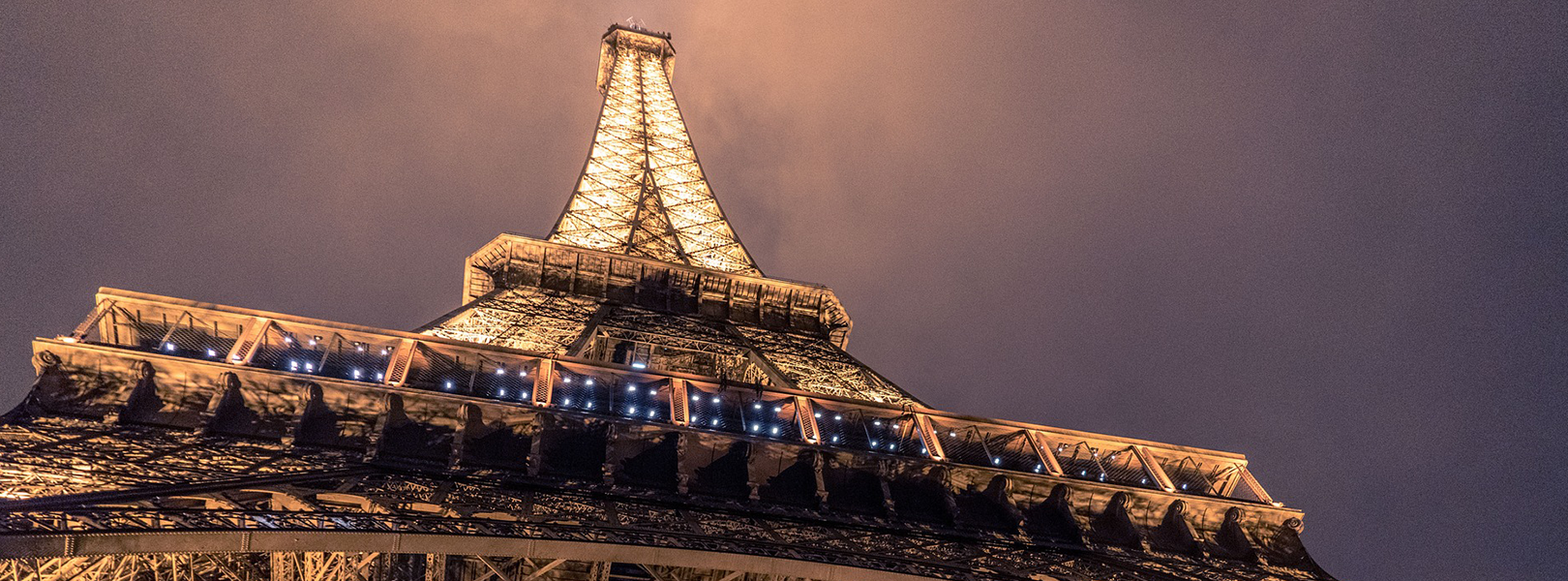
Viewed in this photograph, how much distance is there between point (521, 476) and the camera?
13.2m

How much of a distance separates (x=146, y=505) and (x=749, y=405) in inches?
338

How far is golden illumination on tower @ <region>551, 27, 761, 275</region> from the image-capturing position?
33.5 meters

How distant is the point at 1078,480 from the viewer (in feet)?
51.3

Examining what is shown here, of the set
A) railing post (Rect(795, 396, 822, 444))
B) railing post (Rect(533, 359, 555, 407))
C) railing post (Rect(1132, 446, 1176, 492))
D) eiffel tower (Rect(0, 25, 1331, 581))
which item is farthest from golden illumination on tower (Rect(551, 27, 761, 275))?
railing post (Rect(1132, 446, 1176, 492))

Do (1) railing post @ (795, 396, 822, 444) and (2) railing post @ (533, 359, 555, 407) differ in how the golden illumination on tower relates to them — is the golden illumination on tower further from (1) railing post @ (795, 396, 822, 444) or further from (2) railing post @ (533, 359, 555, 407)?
(2) railing post @ (533, 359, 555, 407)

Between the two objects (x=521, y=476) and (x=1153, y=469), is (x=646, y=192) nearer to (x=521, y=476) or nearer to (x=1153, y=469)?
(x=1153, y=469)

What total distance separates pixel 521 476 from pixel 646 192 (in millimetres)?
25432

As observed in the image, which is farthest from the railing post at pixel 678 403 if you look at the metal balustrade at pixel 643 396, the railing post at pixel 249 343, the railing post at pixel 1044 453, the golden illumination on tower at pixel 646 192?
the golden illumination on tower at pixel 646 192

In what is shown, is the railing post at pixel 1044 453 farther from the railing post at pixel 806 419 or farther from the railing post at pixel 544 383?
the railing post at pixel 544 383

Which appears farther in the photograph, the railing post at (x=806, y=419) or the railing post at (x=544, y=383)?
the railing post at (x=806, y=419)

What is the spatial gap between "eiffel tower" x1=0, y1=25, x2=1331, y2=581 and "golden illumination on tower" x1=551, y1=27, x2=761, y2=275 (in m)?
15.6

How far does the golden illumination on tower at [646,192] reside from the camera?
33531 mm

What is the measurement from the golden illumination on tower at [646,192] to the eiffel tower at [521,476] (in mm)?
15607

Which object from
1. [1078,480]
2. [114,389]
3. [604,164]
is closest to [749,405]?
[1078,480]
